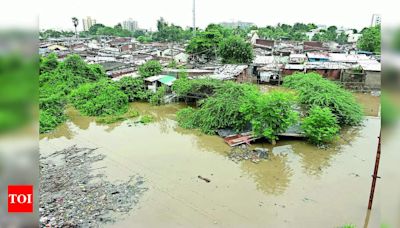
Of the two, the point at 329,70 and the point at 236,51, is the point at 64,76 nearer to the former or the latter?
the point at 236,51

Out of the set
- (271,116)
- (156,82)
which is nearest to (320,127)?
(271,116)

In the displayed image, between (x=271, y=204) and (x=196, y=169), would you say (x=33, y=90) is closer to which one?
(x=271, y=204)

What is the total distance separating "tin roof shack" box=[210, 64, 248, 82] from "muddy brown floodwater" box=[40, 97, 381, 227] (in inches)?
237

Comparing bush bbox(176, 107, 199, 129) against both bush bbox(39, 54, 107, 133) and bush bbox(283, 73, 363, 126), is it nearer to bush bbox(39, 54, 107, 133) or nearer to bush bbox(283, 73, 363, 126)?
bush bbox(283, 73, 363, 126)

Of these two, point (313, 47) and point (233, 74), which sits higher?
point (313, 47)

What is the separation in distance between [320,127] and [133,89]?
10664 millimetres

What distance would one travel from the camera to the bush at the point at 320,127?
423 inches

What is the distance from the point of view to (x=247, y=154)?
10.3 metres

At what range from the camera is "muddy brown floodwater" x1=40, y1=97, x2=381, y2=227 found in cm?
721

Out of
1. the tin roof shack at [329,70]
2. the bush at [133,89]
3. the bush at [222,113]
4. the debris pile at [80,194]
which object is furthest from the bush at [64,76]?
the tin roof shack at [329,70]

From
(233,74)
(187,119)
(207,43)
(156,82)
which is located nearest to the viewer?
(187,119)

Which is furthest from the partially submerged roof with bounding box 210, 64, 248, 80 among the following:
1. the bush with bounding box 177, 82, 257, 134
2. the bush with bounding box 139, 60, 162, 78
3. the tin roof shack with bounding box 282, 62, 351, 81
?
the bush with bounding box 177, 82, 257, 134

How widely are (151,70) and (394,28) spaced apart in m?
18.5

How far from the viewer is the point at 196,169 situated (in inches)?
376
